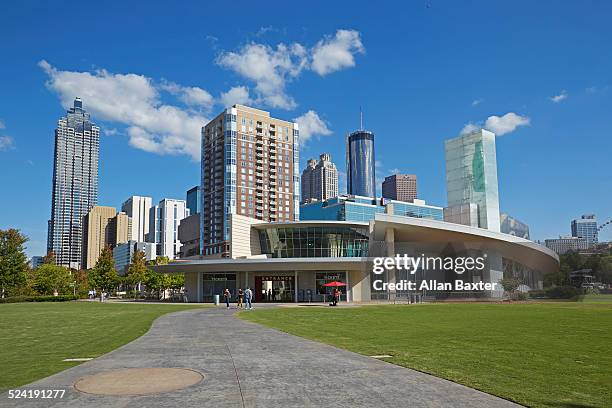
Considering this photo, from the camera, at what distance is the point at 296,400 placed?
7469 millimetres

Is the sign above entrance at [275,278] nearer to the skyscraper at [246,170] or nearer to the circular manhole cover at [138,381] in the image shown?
the circular manhole cover at [138,381]

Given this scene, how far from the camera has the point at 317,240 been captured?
70625 millimetres

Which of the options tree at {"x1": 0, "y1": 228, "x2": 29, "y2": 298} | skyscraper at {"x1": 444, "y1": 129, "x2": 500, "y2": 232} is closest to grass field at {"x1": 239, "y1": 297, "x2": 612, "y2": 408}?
tree at {"x1": 0, "y1": 228, "x2": 29, "y2": 298}

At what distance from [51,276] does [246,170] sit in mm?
71079

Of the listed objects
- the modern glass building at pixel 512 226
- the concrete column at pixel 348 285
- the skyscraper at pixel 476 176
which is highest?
the skyscraper at pixel 476 176

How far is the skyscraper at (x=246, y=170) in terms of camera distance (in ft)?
458

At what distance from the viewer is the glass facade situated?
230ft

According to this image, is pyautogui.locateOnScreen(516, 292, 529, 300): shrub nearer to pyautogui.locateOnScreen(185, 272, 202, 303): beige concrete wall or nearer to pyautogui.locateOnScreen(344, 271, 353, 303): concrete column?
pyautogui.locateOnScreen(344, 271, 353, 303): concrete column

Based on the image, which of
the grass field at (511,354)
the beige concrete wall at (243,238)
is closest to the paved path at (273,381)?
the grass field at (511,354)

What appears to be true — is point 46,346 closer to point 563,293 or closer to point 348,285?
point 348,285

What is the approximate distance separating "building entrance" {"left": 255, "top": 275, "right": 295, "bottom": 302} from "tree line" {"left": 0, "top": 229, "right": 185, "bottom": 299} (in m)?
22.9

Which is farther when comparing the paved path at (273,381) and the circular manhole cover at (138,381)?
the circular manhole cover at (138,381)

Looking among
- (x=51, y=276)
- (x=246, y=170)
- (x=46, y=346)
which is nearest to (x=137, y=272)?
(x=51, y=276)

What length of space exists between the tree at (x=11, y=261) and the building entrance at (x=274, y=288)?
103 feet
